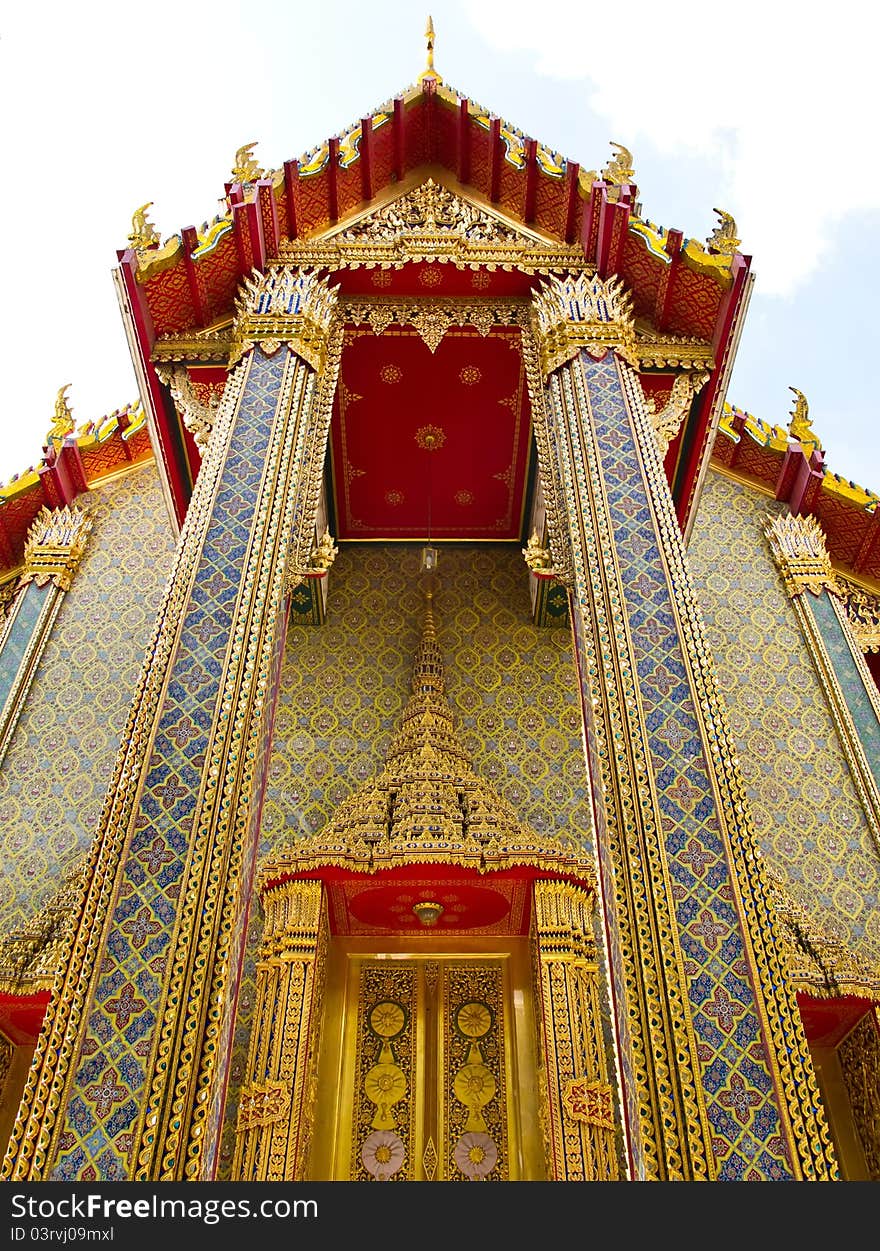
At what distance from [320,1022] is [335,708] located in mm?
2562

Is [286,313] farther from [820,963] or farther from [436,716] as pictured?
[820,963]

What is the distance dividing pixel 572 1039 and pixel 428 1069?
3.41ft

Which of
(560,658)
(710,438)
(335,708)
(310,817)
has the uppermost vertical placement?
(710,438)

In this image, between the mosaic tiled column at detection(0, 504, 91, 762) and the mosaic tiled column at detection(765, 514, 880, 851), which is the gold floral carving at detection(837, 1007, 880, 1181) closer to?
the mosaic tiled column at detection(765, 514, 880, 851)

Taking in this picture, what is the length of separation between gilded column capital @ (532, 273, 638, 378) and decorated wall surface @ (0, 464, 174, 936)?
12.5 ft

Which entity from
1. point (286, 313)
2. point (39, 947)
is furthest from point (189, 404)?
point (39, 947)

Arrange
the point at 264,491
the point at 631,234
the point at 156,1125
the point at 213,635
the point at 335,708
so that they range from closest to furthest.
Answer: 1. the point at 156,1125
2. the point at 213,635
3. the point at 264,491
4. the point at 631,234
5. the point at 335,708

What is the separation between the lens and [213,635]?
203 inches

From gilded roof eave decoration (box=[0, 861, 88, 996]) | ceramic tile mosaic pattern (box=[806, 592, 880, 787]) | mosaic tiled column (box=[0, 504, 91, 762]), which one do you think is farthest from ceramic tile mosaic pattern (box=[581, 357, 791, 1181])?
mosaic tiled column (box=[0, 504, 91, 762])

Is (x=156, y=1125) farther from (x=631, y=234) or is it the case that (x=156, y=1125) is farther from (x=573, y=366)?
(x=631, y=234)

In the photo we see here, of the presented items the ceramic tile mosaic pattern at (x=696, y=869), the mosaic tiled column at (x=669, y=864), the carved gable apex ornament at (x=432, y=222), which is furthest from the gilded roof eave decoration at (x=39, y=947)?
the carved gable apex ornament at (x=432, y=222)

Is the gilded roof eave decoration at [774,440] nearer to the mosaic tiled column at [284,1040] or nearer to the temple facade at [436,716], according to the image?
the temple facade at [436,716]

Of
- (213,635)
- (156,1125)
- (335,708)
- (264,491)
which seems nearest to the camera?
(156,1125)

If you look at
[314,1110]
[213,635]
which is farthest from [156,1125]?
[314,1110]
